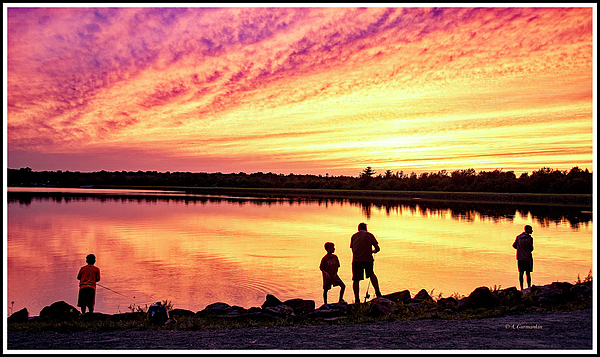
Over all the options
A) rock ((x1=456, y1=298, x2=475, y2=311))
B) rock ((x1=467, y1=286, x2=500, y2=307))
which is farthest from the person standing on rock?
rock ((x1=456, y1=298, x2=475, y2=311))

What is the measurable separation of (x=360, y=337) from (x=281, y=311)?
2539mm

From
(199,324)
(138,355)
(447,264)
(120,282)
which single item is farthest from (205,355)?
(447,264)

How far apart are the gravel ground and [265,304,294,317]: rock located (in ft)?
3.03

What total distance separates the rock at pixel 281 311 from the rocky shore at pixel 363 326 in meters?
0.02

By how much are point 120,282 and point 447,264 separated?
46.2ft

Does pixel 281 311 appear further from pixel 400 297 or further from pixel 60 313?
pixel 60 313

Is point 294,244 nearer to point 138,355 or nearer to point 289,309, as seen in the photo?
point 289,309

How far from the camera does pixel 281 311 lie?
10.9m

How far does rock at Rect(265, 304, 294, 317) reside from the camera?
426 inches

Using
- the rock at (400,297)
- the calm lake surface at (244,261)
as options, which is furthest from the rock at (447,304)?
the calm lake surface at (244,261)

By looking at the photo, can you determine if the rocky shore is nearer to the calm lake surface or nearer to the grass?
the grass

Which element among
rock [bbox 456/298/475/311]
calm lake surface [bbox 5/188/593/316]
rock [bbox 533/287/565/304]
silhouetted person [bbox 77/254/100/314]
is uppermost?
silhouetted person [bbox 77/254/100/314]

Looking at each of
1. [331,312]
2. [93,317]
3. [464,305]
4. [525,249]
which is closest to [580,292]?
[525,249]

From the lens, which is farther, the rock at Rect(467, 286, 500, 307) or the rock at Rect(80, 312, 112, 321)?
the rock at Rect(467, 286, 500, 307)
